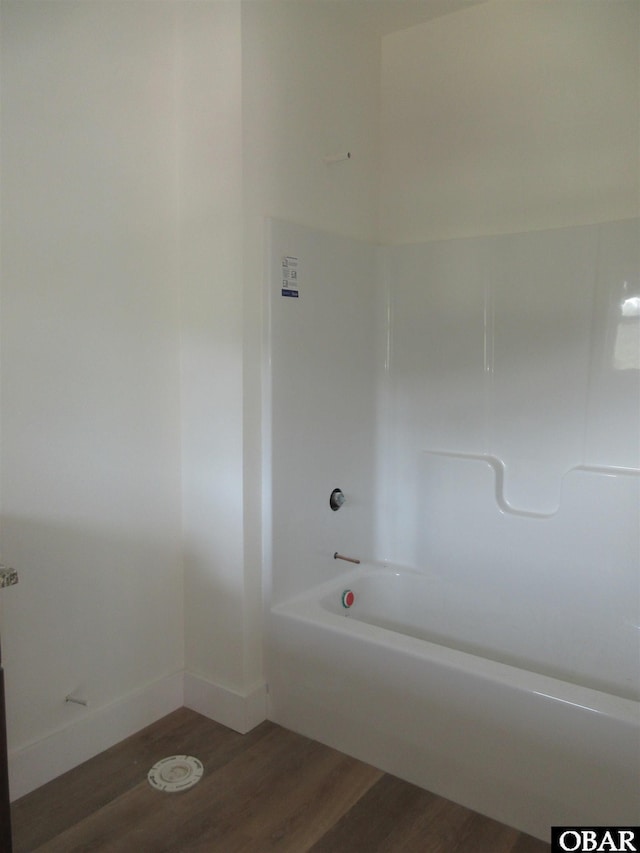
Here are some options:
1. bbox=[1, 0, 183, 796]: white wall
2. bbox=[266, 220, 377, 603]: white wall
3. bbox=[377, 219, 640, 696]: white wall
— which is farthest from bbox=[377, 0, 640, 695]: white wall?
bbox=[1, 0, 183, 796]: white wall

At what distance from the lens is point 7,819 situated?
4.75 ft

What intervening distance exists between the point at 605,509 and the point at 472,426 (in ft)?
1.85

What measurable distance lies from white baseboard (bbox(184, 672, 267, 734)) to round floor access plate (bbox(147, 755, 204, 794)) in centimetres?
21

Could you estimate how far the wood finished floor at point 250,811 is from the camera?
1801 mm

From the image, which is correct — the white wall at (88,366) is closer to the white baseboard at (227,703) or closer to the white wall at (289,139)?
the white baseboard at (227,703)

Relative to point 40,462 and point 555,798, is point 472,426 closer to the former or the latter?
point 555,798

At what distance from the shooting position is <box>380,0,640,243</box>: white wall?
231 cm

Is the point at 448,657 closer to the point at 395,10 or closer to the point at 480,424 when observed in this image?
the point at 480,424

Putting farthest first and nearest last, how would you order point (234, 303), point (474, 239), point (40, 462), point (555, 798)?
point (474, 239) → point (234, 303) → point (40, 462) → point (555, 798)

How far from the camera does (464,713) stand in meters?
1.90

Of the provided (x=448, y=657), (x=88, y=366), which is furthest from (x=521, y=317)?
(x=88, y=366)

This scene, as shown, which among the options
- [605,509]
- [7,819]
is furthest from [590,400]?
[7,819]

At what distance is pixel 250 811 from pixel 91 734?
0.58 metres

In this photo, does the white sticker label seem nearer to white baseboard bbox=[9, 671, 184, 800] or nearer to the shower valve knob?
the shower valve knob
